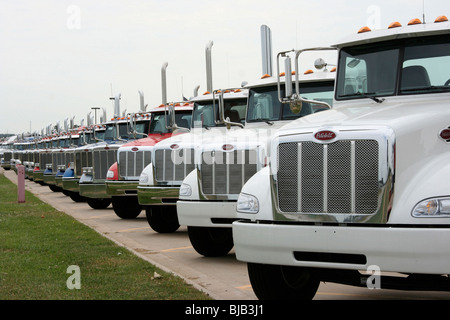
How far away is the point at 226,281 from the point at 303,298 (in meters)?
1.79

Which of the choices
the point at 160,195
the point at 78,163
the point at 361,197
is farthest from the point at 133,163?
the point at 361,197

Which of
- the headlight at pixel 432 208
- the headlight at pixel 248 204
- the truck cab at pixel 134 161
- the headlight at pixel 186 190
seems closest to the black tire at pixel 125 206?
the truck cab at pixel 134 161

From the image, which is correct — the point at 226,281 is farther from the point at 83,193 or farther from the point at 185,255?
the point at 83,193

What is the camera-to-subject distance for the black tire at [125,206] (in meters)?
18.5

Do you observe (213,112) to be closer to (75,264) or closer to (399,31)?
(75,264)

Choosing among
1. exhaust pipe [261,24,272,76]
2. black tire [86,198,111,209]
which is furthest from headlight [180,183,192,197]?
black tire [86,198,111,209]

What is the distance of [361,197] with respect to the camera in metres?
6.17

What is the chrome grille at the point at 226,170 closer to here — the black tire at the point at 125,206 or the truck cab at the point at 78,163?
the black tire at the point at 125,206

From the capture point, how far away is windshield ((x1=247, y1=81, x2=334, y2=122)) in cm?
1106

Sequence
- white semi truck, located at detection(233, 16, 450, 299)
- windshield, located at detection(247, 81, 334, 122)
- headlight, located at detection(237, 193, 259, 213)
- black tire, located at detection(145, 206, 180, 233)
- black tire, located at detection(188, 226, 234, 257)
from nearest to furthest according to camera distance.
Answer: white semi truck, located at detection(233, 16, 450, 299)
headlight, located at detection(237, 193, 259, 213)
black tire, located at detection(188, 226, 234, 257)
windshield, located at detection(247, 81, 334, 122)
black tire, located at detection(145, 206, 180, 233)

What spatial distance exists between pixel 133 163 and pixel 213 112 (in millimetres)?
3918

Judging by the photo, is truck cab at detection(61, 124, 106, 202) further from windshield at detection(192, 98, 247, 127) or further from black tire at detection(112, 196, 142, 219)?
windshield at detection(192, 98, 247, 127)

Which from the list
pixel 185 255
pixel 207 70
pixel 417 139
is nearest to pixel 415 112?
pixel 417 139
